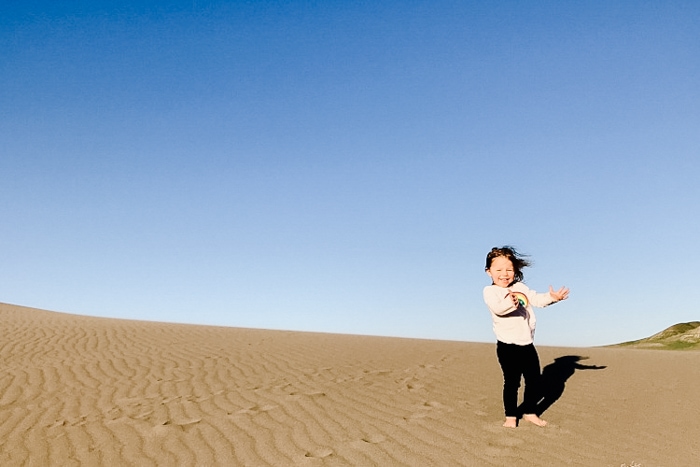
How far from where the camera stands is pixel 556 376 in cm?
920

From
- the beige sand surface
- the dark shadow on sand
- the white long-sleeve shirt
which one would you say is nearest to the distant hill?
the beige sand surface

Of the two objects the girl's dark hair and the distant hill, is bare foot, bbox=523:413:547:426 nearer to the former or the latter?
the girl's dark hair

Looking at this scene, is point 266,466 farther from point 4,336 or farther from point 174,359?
point 4,336

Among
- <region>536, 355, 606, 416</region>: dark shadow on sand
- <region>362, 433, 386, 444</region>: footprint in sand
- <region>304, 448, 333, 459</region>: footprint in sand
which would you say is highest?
<region>536, 355, 606, 416</region>: dark shadow on sand

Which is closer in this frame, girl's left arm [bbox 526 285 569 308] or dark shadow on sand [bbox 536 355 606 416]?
girl's left arm [bbox 526 285 569 308]

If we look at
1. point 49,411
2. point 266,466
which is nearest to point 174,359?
point 49,411

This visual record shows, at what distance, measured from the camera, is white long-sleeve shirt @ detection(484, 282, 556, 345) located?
596 centimetres

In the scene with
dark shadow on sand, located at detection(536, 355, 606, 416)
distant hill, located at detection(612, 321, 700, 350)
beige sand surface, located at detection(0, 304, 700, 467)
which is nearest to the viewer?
beige sand surface, located at detection(0, 304, 700, 467)

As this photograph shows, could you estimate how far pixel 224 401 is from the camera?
7602mm

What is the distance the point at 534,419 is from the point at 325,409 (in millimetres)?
2390

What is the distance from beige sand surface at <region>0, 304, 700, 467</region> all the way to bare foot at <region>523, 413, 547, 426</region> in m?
0.06

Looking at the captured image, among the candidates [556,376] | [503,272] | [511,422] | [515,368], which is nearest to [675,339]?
[556,376]

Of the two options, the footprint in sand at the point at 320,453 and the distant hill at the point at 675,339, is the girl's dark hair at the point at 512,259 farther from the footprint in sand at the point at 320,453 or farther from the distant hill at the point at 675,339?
the distant hill at the point at 675,339

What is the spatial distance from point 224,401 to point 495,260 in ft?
12.8
